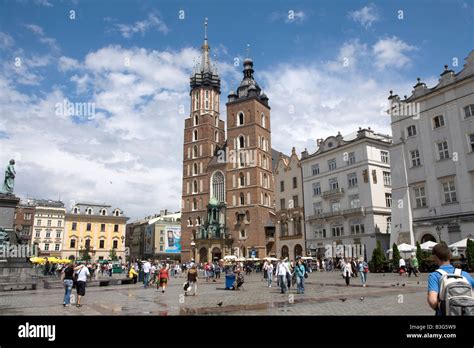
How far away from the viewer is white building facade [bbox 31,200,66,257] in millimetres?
78500

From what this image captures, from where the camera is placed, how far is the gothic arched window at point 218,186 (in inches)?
2798

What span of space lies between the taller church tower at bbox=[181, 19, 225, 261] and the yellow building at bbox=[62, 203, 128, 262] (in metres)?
22.8

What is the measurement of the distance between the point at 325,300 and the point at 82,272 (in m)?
9.18

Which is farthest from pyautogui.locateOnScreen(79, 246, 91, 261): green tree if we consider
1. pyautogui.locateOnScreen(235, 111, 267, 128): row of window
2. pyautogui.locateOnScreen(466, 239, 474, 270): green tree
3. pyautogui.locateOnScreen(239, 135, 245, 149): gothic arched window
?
pyautogui.locateOnScreen(466, 239, 474, 270): green tree

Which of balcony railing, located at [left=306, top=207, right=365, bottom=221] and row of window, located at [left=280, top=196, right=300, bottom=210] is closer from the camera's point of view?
balcony railing, located at [left=306, top=207, right=365, bottom=221]

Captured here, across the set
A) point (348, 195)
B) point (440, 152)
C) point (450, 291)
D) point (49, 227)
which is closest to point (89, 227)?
point (49, 227)

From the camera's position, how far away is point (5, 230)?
24250 mm

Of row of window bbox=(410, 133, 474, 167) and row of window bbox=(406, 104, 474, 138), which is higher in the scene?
row of window bbox=(406, 104, 474, 138)

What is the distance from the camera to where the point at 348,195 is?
144 feet

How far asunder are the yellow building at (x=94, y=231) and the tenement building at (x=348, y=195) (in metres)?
52.8

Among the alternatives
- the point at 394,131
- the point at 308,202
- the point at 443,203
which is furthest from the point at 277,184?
the point at 443,203

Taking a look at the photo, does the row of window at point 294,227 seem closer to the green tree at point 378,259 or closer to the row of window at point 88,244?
the green tree at point 378,259

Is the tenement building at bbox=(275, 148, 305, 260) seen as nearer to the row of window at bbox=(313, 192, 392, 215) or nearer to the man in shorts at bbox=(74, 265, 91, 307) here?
the row of window at bbox=(313, 192, 392, 215)

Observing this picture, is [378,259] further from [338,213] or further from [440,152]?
[338,213]
